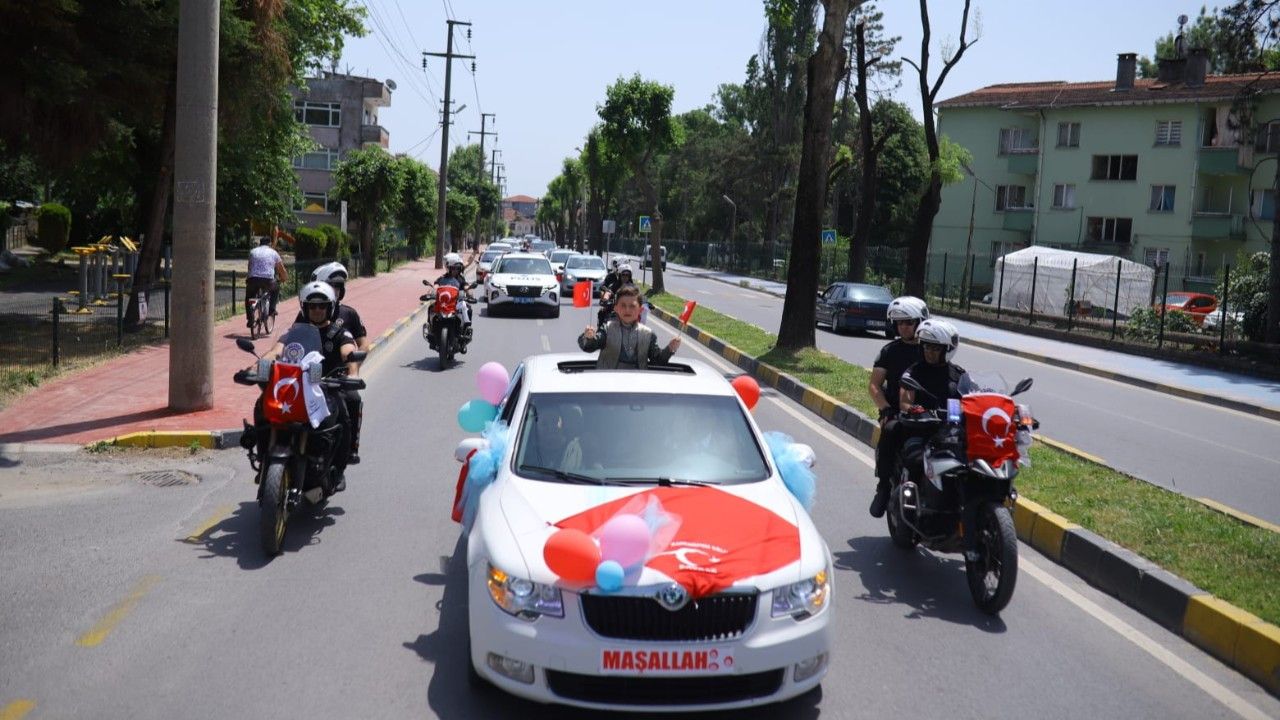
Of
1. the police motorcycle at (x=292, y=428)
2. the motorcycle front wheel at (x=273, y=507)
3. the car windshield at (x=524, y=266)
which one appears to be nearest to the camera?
the motorcycle front wheel at (x=273, y=507)

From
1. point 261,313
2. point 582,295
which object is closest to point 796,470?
point 582,295

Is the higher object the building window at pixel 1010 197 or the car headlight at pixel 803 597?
the building window at pixel 1010 197

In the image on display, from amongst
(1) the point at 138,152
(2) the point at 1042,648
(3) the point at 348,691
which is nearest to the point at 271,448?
(3) the point at 348,691

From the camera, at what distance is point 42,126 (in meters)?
16.7

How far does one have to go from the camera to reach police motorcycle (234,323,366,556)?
6.79 m

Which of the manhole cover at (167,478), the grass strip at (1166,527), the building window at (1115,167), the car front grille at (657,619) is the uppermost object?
the building window at (1115,167)

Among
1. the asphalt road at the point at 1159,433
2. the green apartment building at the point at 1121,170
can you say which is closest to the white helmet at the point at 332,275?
the asphalt road at the point at 1159,433

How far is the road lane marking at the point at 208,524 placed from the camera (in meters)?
7.19

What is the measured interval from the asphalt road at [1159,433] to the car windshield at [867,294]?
4515 mm

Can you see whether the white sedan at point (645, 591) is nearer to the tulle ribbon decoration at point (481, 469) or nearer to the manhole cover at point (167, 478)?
the tulle ribbon decoration at point (481, 469)

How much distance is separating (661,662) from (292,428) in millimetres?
3753

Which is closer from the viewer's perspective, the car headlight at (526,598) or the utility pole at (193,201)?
the car headlight at (526,598)

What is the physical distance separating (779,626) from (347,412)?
436 centimetres

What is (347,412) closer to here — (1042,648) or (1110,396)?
(1042,648)
